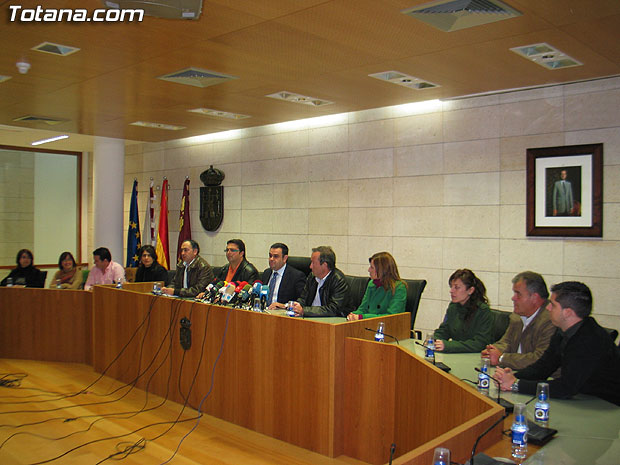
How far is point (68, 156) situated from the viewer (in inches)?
482

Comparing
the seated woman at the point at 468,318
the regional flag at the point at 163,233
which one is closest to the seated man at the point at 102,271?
the regional flag at the point at 163,233

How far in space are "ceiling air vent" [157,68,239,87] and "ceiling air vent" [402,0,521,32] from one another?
2.17 m

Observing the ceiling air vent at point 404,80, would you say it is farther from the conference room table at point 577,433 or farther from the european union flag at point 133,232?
the european union flag at point 133,232

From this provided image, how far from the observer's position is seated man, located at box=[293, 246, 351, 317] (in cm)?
501

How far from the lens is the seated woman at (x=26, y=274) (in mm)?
7383

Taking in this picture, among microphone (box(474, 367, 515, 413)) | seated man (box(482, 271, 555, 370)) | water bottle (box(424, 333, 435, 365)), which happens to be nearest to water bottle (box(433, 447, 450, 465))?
microphone (box(474, 367, 515, 413))

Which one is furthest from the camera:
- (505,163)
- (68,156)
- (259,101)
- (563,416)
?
(68,156)

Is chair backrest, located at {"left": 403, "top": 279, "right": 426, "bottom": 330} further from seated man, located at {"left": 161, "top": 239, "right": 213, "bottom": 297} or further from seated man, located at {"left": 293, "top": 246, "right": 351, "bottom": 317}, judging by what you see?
seated man, located at {"left": 161, "top": 239, "right": 213, "bottom": 297}

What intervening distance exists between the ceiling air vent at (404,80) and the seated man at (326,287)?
1659 millimetres

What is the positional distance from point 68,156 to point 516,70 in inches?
393

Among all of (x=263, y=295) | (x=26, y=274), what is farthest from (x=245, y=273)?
(x=26, y=274)

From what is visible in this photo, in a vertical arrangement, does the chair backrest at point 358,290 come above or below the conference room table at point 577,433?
above

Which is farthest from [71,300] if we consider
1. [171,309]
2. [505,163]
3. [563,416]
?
[563,416]

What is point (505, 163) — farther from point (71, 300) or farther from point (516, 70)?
point (71, 300)
